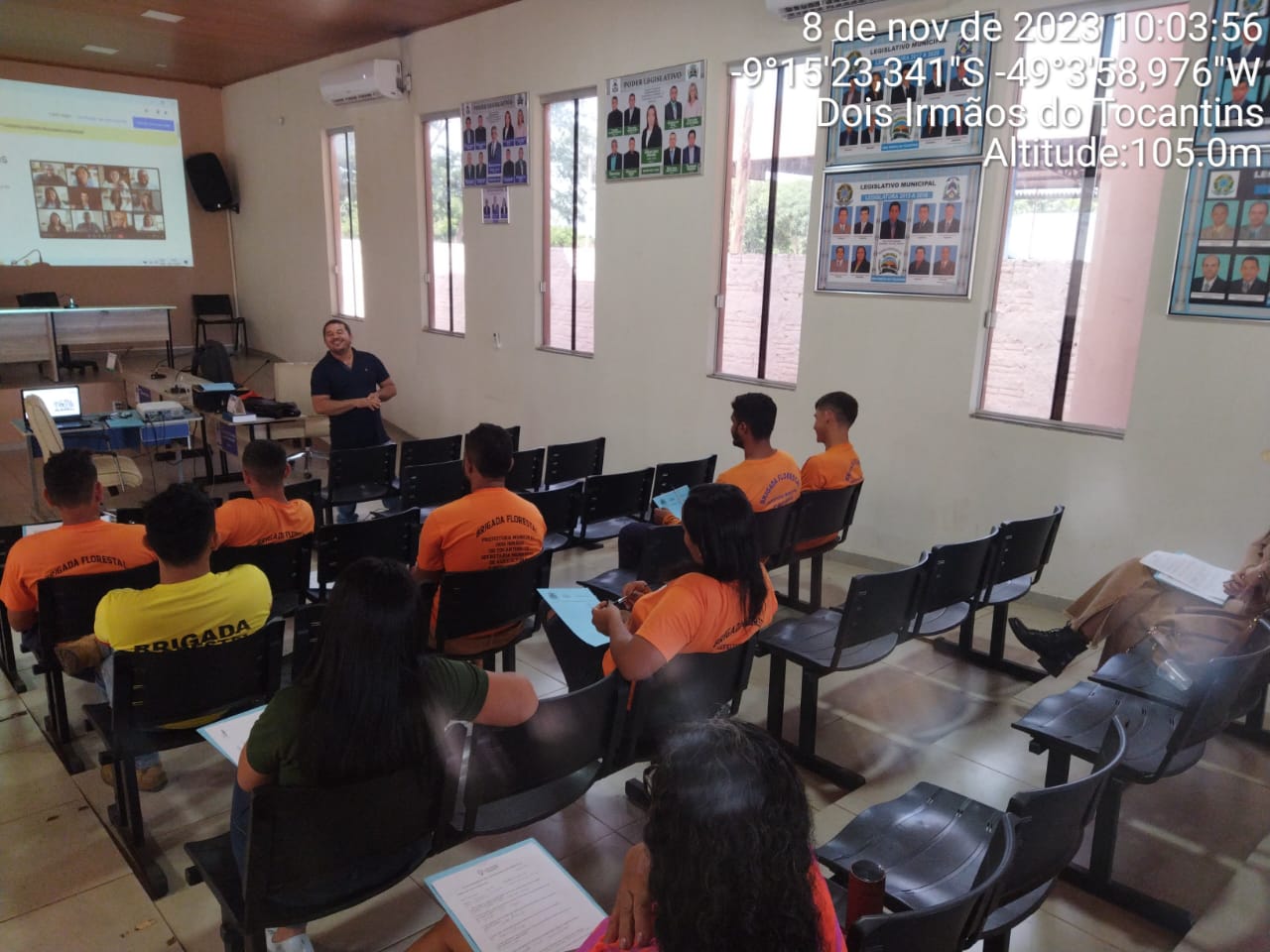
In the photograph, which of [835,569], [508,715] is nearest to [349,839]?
[508,715]

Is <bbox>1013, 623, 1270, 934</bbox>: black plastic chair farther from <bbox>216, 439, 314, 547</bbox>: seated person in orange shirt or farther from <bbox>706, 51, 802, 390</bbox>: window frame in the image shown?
<bbox>706, 51, 802, 390</bbox>: window frame

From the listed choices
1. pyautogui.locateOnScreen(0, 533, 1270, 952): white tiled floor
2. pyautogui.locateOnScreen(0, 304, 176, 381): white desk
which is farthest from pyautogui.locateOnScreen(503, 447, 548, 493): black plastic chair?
pyautogui.locateOnScreen(0, 304, 176, 381): white desk

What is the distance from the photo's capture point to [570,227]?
7.14 m

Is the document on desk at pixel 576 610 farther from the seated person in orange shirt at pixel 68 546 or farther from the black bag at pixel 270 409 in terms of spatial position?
the black bag at pixel 270 409

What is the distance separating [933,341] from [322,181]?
25.2 feet

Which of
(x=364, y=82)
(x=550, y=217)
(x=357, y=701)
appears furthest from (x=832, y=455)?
(x=364, y=82)

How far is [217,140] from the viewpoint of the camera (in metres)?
11.7

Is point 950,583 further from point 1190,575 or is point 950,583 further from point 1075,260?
point 1075,260

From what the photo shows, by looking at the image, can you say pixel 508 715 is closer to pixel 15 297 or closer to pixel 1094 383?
pixel 1094 383

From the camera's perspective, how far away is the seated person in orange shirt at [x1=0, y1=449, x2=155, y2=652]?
278 cm

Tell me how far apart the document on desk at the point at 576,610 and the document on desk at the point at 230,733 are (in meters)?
0.90

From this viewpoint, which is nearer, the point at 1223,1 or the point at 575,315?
the point at 1223,1

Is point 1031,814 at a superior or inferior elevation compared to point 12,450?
superior

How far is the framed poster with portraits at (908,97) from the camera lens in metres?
4.53
